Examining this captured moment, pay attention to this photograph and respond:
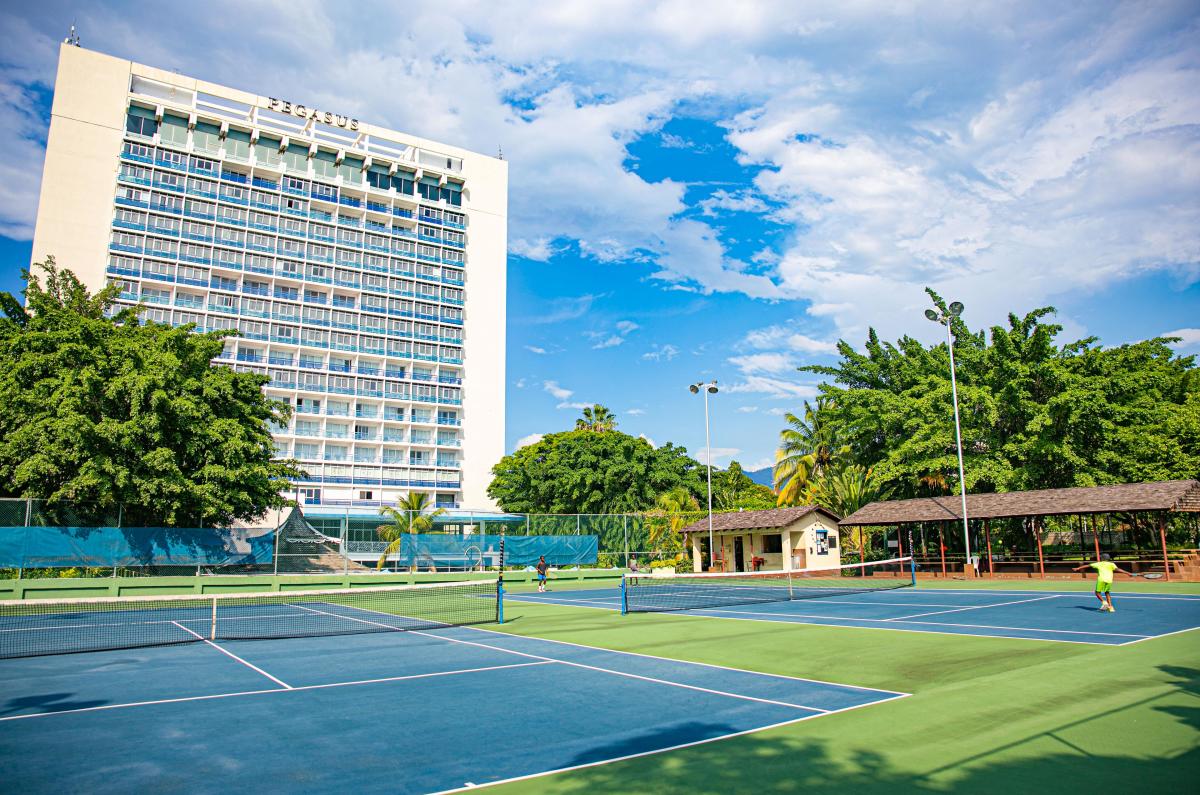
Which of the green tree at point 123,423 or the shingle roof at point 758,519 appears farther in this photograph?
the shingle roof at point 758,519

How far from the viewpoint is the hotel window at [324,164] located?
268ft

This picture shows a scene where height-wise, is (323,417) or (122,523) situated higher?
(323,417)

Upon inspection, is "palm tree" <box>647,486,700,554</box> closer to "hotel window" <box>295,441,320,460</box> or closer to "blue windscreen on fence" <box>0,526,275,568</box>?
"blue windscreen on fence" <box>0,526,275,568</box>

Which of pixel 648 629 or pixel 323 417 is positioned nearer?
pixel 648 629

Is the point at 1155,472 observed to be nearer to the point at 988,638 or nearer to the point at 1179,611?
the point at 1179,611

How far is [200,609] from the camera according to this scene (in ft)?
89.0

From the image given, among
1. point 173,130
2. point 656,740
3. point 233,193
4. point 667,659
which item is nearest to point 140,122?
point 173,130

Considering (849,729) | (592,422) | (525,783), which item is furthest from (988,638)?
(592,422)

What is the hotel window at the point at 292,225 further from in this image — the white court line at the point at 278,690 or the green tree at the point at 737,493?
the white court line at the point at 278,690

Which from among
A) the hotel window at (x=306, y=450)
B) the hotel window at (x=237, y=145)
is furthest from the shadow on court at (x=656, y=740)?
the hotel window at (x=237, y=145)

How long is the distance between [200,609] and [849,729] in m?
26.2

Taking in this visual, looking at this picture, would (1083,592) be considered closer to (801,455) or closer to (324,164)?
(801,455)

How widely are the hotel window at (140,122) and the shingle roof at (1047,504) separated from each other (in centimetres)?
7541

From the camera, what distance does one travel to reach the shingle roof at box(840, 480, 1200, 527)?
27828 millimetres
